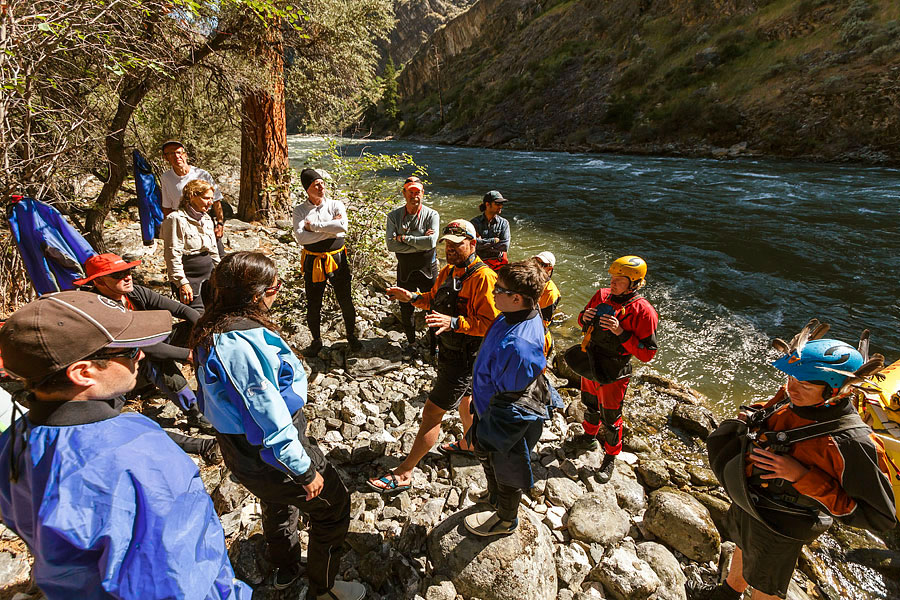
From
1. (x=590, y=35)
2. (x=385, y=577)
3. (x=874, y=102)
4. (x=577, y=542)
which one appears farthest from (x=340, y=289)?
(x=590, y=35)

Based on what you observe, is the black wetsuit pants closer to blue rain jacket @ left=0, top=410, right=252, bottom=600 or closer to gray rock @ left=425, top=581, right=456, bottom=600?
gray rock @ left=425, top=581, right=456, bottom=600

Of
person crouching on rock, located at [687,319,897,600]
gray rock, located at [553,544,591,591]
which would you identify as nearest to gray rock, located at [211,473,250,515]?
gray rock, located at [553,544,591,591]

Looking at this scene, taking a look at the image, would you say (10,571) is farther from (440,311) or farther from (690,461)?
(690,461)

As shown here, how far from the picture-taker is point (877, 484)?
1883 mm

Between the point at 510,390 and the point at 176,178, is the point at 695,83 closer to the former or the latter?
the point at 176,178

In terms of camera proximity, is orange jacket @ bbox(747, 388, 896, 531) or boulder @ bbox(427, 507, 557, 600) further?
boulder @ bbox(427, 507, 557, 600)

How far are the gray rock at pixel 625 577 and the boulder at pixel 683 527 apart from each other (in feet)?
1.28

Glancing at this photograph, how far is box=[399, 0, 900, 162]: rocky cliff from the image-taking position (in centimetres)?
2103

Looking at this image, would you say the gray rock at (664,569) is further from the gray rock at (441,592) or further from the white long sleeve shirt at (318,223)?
the white long sleeve shirt at (318,223)

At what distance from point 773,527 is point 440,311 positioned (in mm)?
2610

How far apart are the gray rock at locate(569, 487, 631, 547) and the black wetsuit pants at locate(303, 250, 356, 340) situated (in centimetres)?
318

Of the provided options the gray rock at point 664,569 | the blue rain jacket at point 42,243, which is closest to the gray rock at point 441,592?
the gray rock at point 664,569

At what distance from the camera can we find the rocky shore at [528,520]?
8.48ft

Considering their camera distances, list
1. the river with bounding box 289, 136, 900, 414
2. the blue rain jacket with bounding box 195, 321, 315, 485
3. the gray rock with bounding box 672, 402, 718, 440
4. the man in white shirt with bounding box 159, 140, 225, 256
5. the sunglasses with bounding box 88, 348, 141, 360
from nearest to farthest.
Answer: the sunglasses with bounding box 88, 348, 141, 360 < the blue rain jacket with bounding box 195, 321, 315, 485 < the gray rock with bounding box 672, 402, 718, 440 < the man in white shirt with bounding box 159, 140, 225, 256 < the river with bounding box 289, 136, 900, 414
